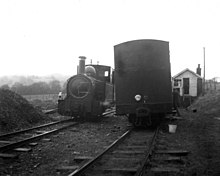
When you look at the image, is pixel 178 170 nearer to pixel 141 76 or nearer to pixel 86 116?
pixel 141 76

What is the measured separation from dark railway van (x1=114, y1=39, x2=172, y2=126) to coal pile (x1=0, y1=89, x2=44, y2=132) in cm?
427

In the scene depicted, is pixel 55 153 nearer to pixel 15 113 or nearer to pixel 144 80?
pixel 144 80

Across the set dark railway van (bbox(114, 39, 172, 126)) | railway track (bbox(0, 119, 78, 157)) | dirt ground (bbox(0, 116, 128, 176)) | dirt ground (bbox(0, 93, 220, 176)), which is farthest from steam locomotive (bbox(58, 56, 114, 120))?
dirt ground (bbox(0, 116, 128, 176))

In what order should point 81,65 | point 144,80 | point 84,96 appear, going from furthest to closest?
1. point 81,65
2. point 84,96
3. point 144,80

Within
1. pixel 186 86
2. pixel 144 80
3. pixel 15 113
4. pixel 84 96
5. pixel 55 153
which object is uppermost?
pixel 186 86

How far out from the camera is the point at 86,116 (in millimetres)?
13273

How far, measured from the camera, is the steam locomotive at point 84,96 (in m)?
12.8

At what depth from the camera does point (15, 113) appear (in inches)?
433

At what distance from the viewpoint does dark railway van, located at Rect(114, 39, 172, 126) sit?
31.7 ft

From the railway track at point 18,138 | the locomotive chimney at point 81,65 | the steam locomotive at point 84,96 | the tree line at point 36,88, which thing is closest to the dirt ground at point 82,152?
the railway track at point 18,138

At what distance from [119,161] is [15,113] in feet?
23.0

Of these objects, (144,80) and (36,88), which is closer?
(144,80)

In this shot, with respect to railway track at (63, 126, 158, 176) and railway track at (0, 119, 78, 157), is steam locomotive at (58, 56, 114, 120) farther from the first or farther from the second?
railway track at (63, 126, 158, 176)

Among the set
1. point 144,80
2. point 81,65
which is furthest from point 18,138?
point 81,65
